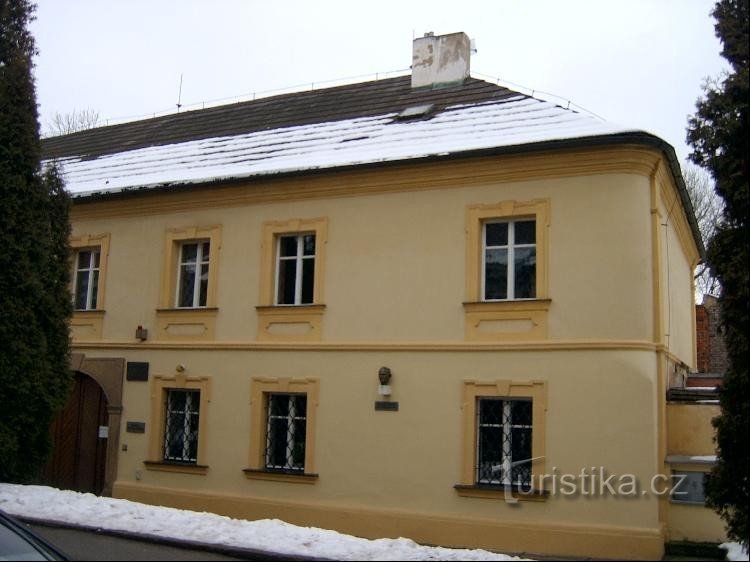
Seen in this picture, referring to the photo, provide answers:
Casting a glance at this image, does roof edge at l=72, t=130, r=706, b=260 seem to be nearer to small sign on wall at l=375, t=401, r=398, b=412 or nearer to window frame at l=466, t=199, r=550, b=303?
window frame at l=466, t=199, r=550, b=303

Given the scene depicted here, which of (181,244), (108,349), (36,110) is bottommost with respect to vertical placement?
(108,349)

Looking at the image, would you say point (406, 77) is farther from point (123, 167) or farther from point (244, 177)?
point (123, 167)

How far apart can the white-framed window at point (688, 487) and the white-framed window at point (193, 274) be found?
8.73m

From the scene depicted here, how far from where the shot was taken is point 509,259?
44.4ft

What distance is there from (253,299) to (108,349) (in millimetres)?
3414

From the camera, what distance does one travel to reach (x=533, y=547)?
12.4m

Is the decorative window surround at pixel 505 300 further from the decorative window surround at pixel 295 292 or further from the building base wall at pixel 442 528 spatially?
the building base wall at pixel 442 528

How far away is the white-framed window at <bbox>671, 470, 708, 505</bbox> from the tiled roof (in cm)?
507

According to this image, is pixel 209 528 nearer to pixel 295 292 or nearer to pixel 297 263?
pixel 295 292

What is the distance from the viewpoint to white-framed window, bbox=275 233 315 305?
15195 millimetres

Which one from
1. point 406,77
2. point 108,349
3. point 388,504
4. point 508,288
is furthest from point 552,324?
point 108,349

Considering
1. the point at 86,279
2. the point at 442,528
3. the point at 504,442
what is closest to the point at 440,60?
the point at 504,442

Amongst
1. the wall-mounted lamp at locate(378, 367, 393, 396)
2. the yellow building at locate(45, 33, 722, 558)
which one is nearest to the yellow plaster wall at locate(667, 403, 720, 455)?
the yellow building at locate(45, 33, 722, 558)

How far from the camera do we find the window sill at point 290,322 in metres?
14.8
